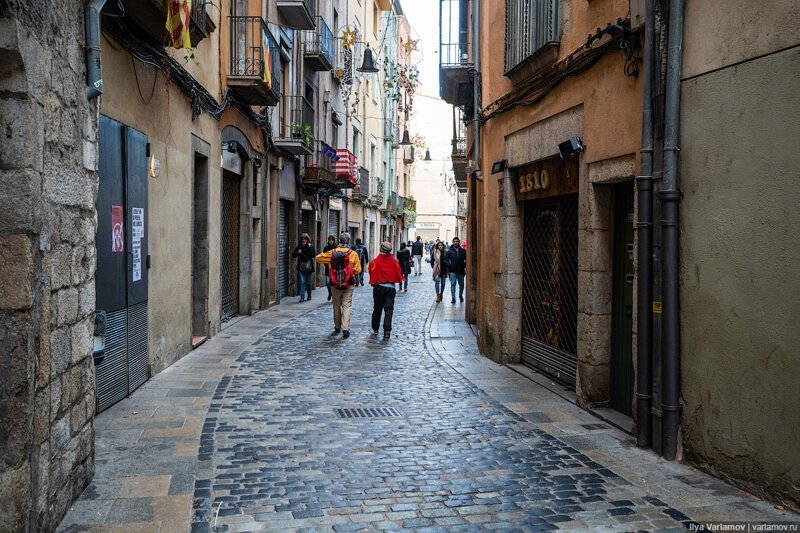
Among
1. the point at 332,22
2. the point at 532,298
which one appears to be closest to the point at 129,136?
the point at 532,298

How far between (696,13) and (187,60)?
6685 millimetres

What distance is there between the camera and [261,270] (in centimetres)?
1611

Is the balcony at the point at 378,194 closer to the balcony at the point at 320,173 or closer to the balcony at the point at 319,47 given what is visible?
the balcony at the point at 320,173

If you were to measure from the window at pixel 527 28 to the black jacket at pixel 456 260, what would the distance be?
9.09 metres

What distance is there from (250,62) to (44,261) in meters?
10.0

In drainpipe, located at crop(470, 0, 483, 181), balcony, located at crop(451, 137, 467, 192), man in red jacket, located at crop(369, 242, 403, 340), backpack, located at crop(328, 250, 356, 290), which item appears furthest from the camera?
balcony, located at crop(451, 137, 467, 192)

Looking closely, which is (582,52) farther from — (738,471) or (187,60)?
(187,60)

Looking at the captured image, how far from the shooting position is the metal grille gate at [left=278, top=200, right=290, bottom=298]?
18.9 m

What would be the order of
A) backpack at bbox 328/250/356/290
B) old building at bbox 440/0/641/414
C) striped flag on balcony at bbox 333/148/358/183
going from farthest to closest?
striped flag on balcony at bbox 333/148/358/183 < backpack at bbox 328/250/356/290 < old building at bbox 440/0/641/414

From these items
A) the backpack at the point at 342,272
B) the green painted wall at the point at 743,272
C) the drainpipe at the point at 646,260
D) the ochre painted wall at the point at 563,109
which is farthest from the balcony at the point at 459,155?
the green painted wall at the point at 743,272

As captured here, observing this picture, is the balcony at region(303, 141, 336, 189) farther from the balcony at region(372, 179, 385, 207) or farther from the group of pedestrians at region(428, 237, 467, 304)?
the balcony at region(372, 179, 385, 207)

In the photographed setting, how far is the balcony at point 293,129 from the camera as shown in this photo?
17844mm

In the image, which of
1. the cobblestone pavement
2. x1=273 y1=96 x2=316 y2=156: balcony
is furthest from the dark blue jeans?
the cobblestone pavement

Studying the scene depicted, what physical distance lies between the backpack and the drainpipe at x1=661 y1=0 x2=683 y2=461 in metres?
7.08
